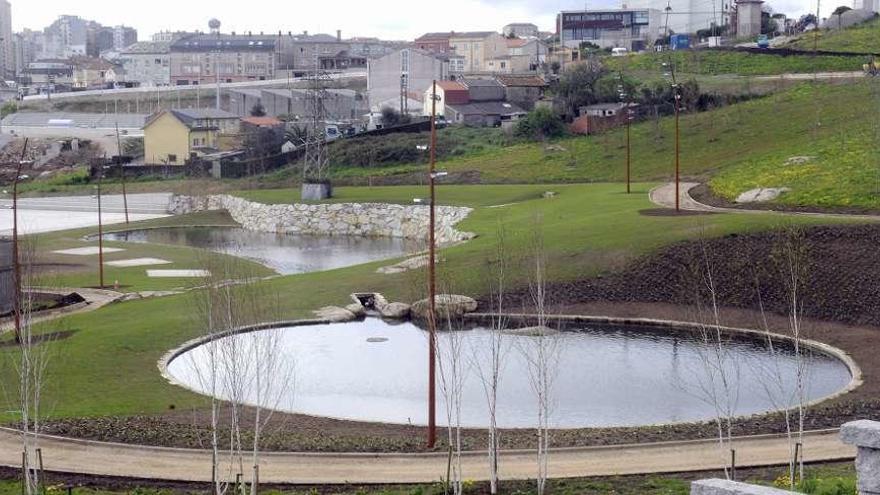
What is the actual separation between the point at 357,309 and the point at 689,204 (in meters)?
22.7

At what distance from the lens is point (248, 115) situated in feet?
536

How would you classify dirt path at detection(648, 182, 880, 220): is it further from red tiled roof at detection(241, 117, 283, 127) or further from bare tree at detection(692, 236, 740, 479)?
red tiled roof at detection(241, 117, 283, 127)

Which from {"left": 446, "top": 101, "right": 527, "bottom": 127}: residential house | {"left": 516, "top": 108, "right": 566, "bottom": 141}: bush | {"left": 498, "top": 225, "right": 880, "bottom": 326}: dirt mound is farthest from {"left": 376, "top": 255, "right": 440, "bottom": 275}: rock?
{"left": 446, "top": 101, "right": 527, "bottom": 127}: residential house

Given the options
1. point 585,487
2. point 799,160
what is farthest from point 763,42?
point 585,487

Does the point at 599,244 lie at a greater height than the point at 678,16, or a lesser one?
lesser

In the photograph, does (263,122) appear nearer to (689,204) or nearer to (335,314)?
(689,204)

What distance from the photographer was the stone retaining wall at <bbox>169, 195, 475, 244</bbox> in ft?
268

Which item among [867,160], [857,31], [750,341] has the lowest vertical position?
[750,341]

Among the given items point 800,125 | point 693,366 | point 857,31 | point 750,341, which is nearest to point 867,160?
point 800,125

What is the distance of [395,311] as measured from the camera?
169 ft

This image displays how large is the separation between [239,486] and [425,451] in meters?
4.94

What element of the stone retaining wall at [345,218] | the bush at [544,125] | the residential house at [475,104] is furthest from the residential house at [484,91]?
the stone retaining wall at [345,218]

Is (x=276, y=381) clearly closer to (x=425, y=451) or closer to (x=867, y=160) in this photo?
(x=425, y=451)

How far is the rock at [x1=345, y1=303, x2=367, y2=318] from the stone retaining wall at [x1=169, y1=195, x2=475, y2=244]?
24933mm
